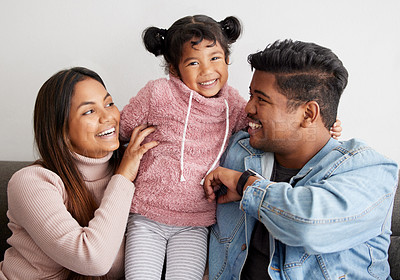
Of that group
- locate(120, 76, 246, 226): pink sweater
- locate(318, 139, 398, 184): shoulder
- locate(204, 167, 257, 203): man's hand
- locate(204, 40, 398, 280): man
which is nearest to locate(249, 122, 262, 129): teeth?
locate(204, 40, 398, 280): man

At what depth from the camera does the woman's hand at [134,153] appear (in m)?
1.58

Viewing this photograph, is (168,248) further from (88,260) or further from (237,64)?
(237,64)

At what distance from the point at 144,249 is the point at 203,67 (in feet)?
2.51

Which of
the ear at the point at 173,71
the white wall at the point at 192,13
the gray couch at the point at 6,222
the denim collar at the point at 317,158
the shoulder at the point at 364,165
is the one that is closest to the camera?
the shoulder at the point at 364,165

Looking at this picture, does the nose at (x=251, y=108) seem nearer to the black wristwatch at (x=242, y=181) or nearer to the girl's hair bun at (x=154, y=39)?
the black wristwatch at (x=242, y=181)

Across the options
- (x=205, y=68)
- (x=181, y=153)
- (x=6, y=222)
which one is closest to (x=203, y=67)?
(x=205, y=68)

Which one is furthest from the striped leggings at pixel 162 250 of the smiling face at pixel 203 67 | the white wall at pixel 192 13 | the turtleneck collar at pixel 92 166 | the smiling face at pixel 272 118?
the white wall at pixel 192 13

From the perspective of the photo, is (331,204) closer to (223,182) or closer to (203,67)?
(223,182)

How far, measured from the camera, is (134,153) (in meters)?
1.61

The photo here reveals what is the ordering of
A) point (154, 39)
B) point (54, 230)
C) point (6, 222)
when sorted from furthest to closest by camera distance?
point (6, 222), point (154, 39), point (54, 230)

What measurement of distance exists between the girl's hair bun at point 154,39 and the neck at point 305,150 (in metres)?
0.71

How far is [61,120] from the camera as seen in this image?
58.5 inches

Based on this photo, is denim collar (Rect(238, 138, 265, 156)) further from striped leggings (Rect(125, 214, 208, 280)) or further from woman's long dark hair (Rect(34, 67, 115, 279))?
woman's long dark hair (Rect(34, 67, 115, 279))

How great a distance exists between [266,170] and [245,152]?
119mm
